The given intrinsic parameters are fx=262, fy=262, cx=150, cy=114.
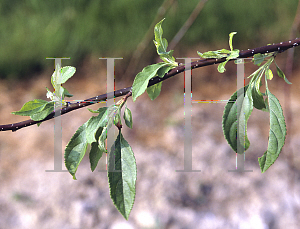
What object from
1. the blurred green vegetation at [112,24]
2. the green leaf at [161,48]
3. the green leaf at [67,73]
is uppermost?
the blurred green vegetation at [112,24]

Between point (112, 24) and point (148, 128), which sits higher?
point (112, 24)

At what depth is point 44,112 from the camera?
7.6 inches

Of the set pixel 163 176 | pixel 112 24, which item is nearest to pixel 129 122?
pixel 163 176

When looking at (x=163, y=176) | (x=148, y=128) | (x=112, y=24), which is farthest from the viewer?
(x=148, y=128)

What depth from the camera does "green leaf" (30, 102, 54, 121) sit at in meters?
0.19

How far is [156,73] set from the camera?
19 centimetres

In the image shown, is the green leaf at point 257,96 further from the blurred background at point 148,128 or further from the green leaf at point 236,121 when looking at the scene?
the blurred background at point 148,128

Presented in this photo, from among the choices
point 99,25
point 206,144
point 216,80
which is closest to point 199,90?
point 216,80

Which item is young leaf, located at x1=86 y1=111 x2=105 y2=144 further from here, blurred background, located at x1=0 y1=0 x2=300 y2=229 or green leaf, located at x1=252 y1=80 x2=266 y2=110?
blurred background, located at x1=0 y1=0 x2=300 y2=229

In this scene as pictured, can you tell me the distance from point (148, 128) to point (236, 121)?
1.10 meters

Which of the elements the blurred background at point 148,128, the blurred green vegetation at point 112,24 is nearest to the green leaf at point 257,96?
the blurred background at point 148,128

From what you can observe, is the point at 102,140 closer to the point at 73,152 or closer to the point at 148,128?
the point at 73,152

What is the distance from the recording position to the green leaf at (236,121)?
7.9 inches

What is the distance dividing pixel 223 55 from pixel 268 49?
29mm
